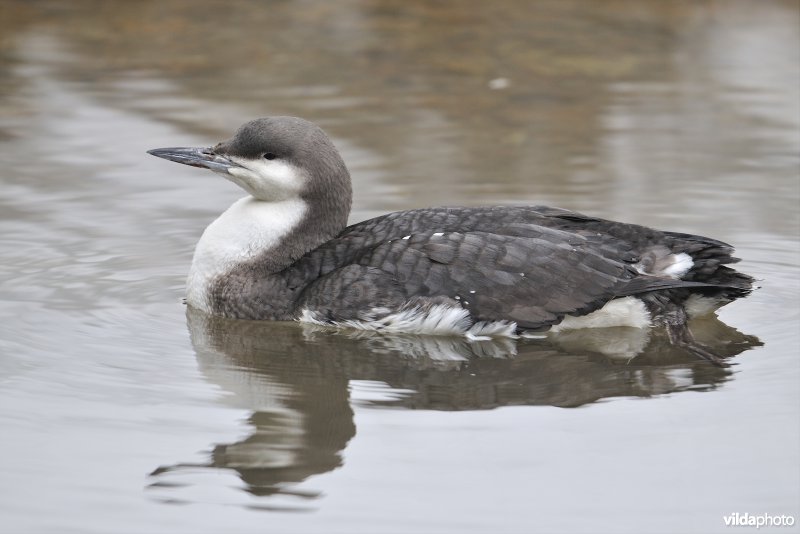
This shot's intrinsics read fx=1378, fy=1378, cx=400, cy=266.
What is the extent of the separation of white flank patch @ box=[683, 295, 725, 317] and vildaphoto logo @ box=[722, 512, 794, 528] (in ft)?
6.34

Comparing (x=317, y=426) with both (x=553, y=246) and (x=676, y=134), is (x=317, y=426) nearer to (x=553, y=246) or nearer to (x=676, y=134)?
(x=553, y=246)

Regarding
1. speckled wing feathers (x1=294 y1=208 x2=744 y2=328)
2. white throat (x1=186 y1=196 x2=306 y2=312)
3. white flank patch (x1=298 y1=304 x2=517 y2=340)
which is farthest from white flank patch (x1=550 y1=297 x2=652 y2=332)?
white throat (x1=186 y1=196 x2=306 y2=312)

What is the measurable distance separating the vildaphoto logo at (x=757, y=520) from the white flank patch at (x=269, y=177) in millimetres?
2874

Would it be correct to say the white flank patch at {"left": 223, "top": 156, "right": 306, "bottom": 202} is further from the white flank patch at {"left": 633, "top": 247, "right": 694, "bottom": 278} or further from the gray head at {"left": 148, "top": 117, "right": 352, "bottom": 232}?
the white flank patch at {"left": 633, "top": 247, "right": 694, "bottom": 278}

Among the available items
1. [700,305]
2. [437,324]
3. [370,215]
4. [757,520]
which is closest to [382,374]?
[437,324]

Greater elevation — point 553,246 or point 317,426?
point 553,246

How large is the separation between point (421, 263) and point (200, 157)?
1.25 meters

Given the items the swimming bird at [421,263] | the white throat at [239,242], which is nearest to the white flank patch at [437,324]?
the swimming bird at [421,263]

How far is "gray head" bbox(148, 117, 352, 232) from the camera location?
6551mm

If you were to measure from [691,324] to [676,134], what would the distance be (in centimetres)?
324

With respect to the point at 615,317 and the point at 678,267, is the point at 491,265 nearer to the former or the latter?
the point at 615,317

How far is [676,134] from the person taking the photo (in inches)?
376

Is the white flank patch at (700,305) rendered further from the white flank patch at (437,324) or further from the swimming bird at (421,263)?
the white flank patch at (437,324)

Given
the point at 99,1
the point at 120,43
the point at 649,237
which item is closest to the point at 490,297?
the point at 649,237
